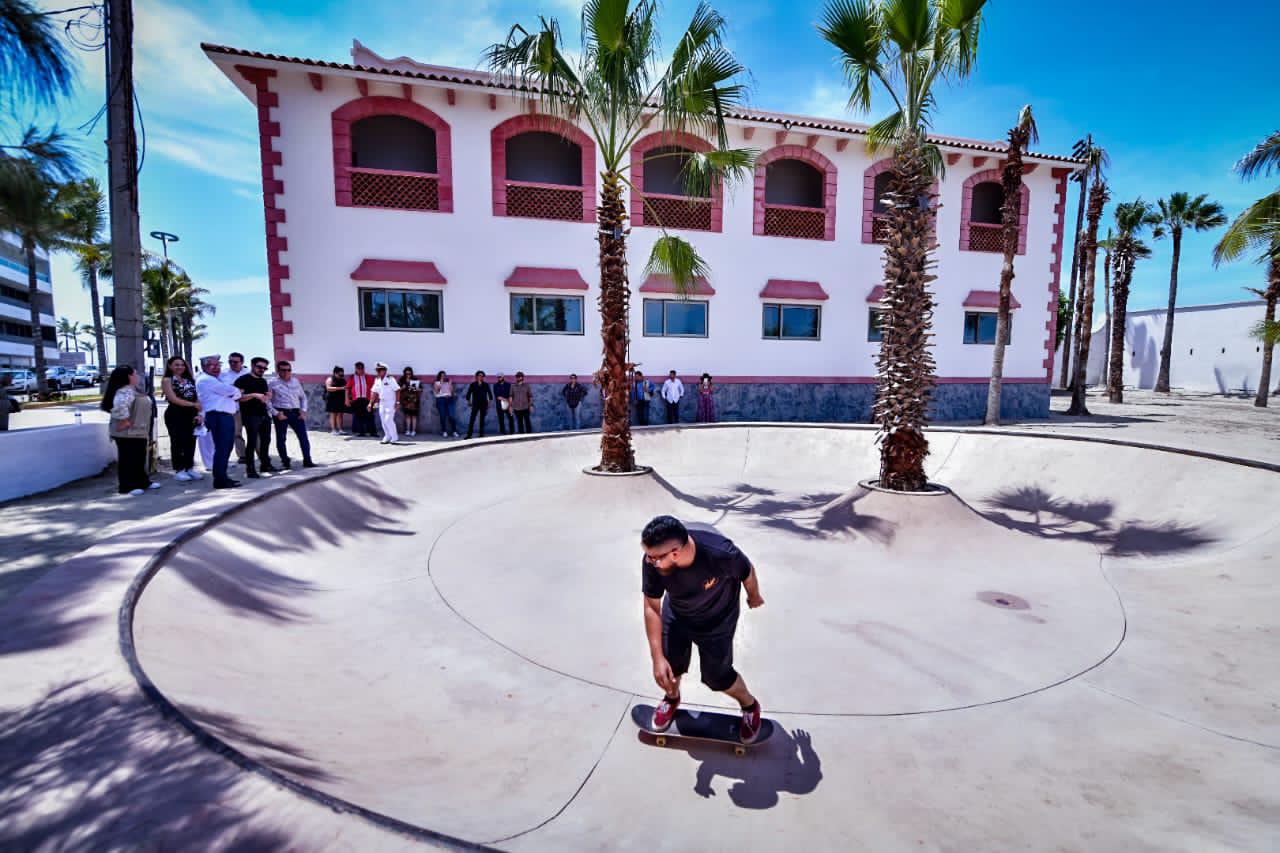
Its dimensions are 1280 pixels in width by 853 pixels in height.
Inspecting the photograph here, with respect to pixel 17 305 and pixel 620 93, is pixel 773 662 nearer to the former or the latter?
pixel 620 93

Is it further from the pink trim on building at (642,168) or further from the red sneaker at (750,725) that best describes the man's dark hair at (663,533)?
the pink trim on building at (642,168)

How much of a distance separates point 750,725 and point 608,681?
3.58 feet

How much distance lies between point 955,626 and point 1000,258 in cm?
1842

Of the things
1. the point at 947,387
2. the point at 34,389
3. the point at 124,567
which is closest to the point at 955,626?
the point at 124,567

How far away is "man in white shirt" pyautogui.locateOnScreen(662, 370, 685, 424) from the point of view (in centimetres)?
1556

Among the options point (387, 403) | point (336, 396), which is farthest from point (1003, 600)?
point (336, 396)

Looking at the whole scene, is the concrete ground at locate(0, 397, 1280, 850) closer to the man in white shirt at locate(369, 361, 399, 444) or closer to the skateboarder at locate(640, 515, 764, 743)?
the skateboarder at locate(640, 515, 764, 743)

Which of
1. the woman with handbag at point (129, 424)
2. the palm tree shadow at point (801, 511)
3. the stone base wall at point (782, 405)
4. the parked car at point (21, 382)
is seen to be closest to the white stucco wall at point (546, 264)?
the stone base wall at point (782, 405)

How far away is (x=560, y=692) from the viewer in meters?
3.67

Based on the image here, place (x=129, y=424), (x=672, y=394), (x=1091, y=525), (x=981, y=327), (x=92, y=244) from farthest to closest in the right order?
(x=92, y=244) → (x=981, y=327) → (x=672, y=394) → (x=1091, y=525) → (x=129, y=424)

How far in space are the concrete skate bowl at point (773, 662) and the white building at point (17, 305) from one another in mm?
72617

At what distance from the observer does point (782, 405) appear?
17.3 metres

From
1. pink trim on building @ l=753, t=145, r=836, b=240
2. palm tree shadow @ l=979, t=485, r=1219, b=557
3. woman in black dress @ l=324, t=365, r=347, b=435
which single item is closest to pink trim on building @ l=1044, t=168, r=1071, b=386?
pink trim on building @ l=753, t=145, r=836, b=240

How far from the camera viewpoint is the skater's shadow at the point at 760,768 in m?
2.75
